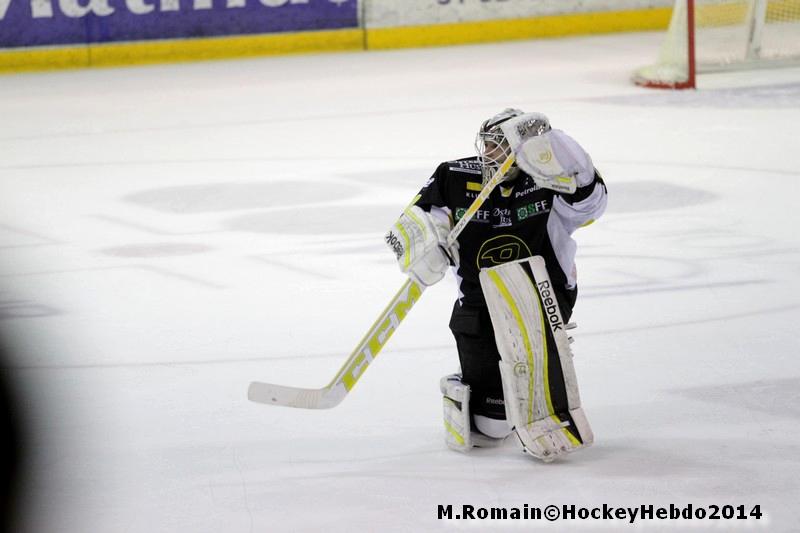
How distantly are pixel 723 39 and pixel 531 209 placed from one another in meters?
5.85

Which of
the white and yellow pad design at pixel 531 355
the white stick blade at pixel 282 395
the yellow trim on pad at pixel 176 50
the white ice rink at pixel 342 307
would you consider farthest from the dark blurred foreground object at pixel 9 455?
the yellow trim on pad at pixel 176 50

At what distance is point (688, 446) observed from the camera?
302cm

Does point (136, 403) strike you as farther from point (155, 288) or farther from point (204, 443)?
point (155, 288)

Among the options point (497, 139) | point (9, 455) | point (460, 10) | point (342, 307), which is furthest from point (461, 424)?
point (460, 10)

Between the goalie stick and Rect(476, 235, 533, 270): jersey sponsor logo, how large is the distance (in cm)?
8

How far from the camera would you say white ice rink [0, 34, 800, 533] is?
2.85 metres

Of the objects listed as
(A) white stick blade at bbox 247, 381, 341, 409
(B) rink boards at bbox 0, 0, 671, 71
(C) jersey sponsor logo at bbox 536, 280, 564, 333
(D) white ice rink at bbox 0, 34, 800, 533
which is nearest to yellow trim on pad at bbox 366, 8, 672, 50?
(B) rink boards at bbox 0, 0, 671, 71

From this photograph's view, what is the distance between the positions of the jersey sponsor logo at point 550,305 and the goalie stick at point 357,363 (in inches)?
8.4

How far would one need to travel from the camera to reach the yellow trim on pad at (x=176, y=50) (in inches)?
382

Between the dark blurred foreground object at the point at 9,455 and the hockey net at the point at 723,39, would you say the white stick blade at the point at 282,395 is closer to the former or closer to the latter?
the dark blurred foreground object at the point at 9,455

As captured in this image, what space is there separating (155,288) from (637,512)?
7.54ft

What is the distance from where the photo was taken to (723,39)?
27.8 feet

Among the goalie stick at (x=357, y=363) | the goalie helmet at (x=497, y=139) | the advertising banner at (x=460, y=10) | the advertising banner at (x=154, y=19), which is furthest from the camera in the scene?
the advertising banner at (x=460, y=10)

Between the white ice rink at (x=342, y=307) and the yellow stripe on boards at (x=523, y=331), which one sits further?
the yellow stripe on boards at (x=523, y=331)
